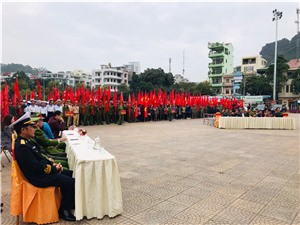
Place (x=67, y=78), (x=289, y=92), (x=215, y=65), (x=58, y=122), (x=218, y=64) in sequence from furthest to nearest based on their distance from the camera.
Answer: (x=67, y=78) → (x=215, y=65) → (x=218, y=64) → (x=289, y=92) → (x=58, y=122)

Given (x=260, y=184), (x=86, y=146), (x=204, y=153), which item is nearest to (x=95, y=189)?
(x=86, y=146)

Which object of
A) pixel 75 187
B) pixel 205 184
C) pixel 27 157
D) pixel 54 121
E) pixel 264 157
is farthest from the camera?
pixel 264 157

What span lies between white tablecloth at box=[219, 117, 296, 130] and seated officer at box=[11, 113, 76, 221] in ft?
44.3

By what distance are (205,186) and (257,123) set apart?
12.4 metres

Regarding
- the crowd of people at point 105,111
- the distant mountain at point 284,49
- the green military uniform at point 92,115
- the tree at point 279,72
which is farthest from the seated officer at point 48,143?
the distant mountain at point 284,49

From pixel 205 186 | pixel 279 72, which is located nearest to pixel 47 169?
pixel 205 186

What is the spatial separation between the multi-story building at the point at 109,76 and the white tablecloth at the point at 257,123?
65893mm

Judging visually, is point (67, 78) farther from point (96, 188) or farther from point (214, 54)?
point (96, 188)

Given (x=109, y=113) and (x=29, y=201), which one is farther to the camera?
(x=109, y=113)

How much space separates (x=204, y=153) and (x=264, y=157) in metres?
1.73

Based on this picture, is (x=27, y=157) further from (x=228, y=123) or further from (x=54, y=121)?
(x=228, y=123)

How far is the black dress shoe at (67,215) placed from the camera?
3357mm

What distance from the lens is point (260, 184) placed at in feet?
16.3

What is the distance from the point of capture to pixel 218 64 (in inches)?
2608
